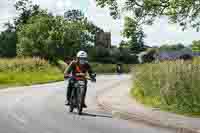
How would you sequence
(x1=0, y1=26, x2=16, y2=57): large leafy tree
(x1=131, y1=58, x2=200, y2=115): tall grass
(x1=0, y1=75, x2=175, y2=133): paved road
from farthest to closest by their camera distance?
(x1=0, y1=26, x2=16, y2=57): large leafy tree → (x1=131, y1=58, x2=200, y2=115): tall grass → (x1=0, y1=75, x2=175, y2=133): paved road

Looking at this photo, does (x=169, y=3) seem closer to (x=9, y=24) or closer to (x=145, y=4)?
(x=145, y=4)

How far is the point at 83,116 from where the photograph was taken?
16031mm

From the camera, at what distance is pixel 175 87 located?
1750 centimetres

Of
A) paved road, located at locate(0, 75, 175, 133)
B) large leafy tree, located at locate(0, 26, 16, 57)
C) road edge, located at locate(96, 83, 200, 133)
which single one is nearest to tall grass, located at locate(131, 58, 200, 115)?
road edge, located at locate(96, 83, 200, 133)

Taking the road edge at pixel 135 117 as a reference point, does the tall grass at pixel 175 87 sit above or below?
above

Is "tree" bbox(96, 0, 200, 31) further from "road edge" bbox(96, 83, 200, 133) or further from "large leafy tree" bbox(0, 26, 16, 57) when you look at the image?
"large leafy tree" bbox(0, 26, 16, 57)

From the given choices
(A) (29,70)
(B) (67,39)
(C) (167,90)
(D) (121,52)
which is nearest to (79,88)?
(C) (167,90)

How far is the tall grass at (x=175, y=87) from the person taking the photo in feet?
55.1

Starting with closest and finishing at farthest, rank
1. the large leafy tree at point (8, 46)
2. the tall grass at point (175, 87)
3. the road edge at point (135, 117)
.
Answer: the road edge at point (135, 117)
the tall grass at point (175, 87)
the large leafy tree at point (8, 46)

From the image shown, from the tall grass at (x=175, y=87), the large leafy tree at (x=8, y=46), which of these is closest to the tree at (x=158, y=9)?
the tall grass at (x=175, y=87)

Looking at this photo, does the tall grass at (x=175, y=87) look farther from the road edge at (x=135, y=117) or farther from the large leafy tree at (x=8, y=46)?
the large leafy tree at (x=8, y=46)

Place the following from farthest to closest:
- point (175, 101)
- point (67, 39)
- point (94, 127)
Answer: point (67, 39)
point (175, 101)
point (94, 127)

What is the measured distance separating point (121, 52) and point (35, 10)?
76.1 feet

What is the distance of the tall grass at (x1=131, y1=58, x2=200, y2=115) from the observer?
55.1 feet
